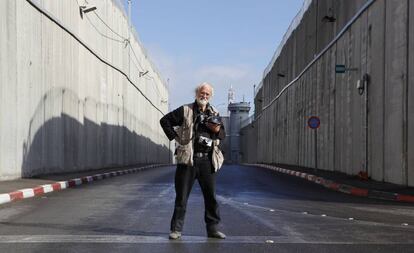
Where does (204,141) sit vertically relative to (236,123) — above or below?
below

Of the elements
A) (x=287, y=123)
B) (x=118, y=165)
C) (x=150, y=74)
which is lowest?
(x=118, y=165)

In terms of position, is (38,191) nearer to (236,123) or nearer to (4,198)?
(4,198)

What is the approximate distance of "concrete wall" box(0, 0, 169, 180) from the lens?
1648 cm

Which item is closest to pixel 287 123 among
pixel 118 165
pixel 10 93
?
pixel 118 165

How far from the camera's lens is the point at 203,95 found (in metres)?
6.92

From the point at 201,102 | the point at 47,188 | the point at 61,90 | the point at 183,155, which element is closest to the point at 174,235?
the point at 183,155

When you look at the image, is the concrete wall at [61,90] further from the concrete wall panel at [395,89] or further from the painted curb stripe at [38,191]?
the concrete wall panel at [395,89]

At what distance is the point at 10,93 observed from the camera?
16312 millimetres

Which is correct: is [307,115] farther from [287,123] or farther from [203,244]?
[203,244]

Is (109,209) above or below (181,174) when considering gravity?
below

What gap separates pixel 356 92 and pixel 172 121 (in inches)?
619

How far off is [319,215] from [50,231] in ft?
14.7

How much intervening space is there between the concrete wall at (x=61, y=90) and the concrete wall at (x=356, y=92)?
10.7 meters

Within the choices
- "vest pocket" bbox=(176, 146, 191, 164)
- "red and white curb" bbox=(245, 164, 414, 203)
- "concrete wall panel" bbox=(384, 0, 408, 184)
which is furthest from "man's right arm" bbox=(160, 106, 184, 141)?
"concrete wall panel" bbox=(384, 0, 408, 184)
